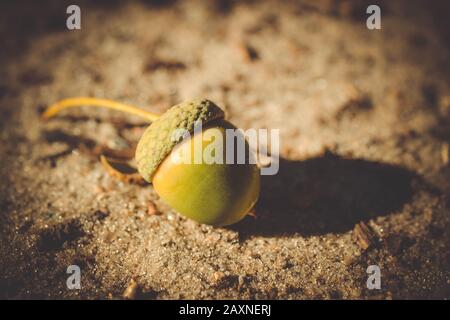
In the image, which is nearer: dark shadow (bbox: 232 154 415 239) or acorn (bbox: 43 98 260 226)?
acorn (bbox: 43 98 260 226)

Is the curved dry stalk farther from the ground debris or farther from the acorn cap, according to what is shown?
the ground debris

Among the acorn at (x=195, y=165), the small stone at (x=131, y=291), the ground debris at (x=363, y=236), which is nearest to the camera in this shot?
the acorn at (x=195, y=165)

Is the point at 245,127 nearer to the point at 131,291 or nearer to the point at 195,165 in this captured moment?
the point at 195,165

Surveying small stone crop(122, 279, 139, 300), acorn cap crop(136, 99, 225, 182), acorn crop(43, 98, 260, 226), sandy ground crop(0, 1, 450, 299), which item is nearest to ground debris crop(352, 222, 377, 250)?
sandy ground crop(0, 1, 450, 299)

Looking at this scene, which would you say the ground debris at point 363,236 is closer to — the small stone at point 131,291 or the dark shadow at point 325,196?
the dark shadow at point 325,196

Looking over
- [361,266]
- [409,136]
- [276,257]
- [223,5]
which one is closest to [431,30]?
[409,136]

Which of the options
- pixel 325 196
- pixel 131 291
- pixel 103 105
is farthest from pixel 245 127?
pixel 131 291

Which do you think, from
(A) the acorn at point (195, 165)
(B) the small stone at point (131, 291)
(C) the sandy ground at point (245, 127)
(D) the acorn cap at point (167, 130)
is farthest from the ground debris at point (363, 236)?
(B) the small stone at point (131, 291)

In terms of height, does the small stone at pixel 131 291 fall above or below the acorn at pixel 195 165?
below
